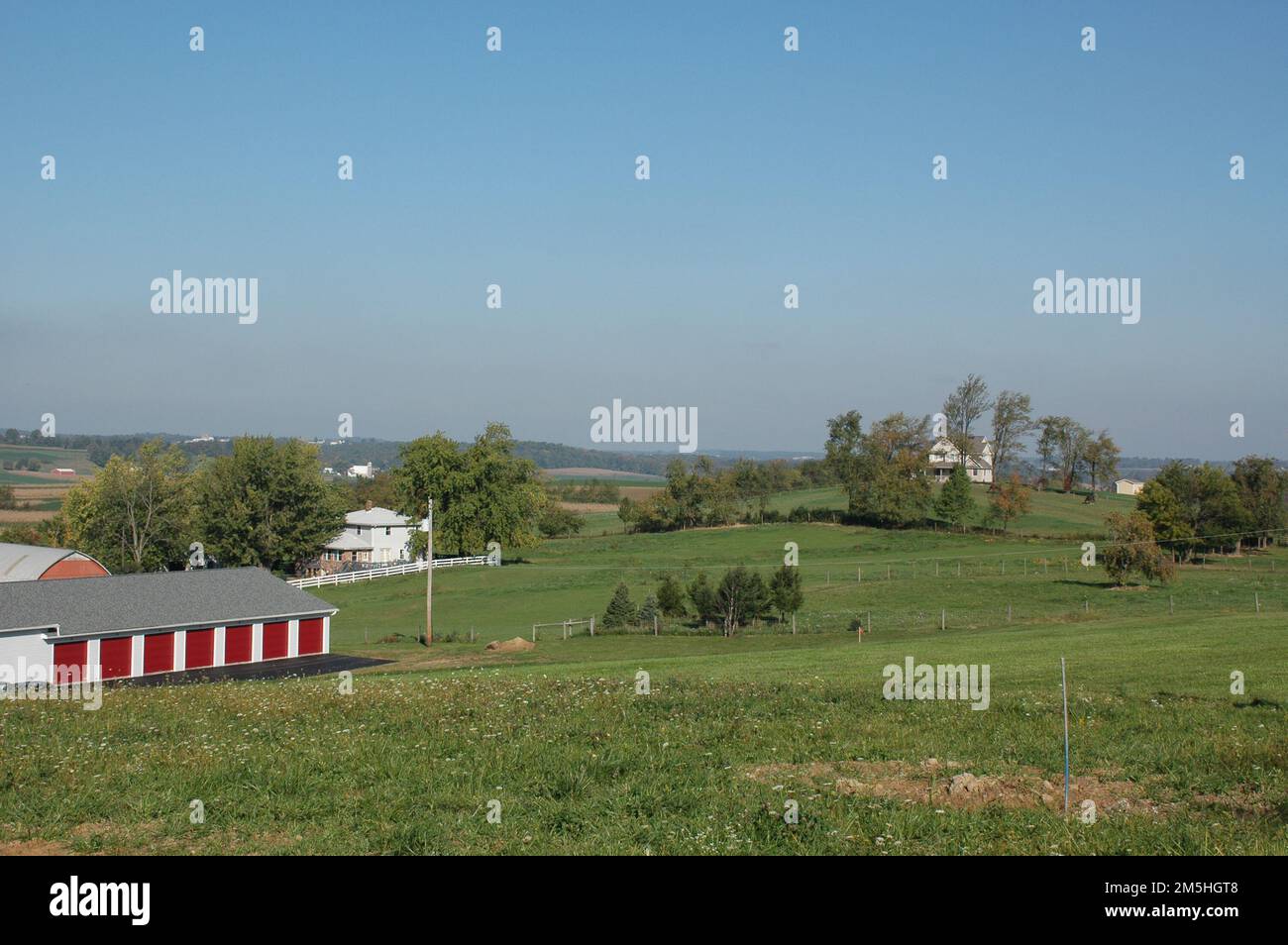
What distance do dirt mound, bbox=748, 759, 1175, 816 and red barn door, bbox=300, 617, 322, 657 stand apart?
3694 cm

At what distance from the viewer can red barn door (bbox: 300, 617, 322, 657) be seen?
156 ft

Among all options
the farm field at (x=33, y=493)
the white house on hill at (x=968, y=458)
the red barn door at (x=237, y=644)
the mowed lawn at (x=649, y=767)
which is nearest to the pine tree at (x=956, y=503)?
the white house on hill at (x=968, y=458)

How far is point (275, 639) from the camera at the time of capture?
46.7 meters

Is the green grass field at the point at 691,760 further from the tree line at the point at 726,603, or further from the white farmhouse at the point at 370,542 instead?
the white farmhouse at the point at 370,542

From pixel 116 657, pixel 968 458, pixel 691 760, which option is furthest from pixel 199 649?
pixel 968 458

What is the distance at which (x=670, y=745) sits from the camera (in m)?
16.2

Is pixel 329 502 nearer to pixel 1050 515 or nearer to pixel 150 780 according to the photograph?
pixel 1050 515

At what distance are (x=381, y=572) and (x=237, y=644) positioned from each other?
3604 cm

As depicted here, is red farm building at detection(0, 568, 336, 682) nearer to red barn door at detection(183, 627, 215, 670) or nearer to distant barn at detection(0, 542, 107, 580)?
red barn door at detection(183, 627, 215, 670)

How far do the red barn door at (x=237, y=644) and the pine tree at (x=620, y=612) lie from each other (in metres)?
16.4

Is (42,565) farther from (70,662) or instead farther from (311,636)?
(311,636)

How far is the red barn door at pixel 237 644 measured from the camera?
148ft
